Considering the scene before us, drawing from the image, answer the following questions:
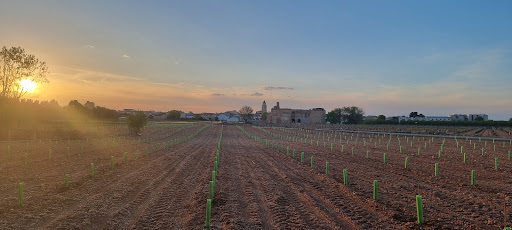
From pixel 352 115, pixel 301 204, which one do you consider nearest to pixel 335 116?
pixel 352 115

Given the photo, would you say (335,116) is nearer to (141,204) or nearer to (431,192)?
(431,192)

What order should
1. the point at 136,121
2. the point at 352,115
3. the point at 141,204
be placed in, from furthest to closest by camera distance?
the point at 352,115
the point at 136,121
the point at 141,204

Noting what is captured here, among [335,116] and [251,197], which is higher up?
[335,116]

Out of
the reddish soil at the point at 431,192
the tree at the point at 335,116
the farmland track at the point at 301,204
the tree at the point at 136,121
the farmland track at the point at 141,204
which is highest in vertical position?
the tree at the point at 335,116

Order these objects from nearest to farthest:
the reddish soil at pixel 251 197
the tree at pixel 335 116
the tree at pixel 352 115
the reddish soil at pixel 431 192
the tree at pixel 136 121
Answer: the reddish soil at pixel 251 197, the reddish soil at pixel 431 192, the tree at pixel 136 121, the tree at pixel 352 115, the tree at pixel 335 116

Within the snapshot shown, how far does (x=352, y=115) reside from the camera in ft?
424

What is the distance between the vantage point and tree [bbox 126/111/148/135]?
44688mm

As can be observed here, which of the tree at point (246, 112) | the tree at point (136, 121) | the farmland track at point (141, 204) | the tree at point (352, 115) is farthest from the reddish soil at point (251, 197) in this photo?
the tree at point (246, 112)

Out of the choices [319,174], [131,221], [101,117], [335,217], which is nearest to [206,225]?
[131,221]

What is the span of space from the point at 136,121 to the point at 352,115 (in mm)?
Result: 101368

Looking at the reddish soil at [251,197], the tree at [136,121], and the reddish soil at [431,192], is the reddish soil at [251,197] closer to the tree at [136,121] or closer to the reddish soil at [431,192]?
the reddish soil at [431,192]

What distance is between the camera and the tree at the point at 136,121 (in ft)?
147

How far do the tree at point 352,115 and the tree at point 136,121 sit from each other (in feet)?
327

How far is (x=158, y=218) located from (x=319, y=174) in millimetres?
8382
